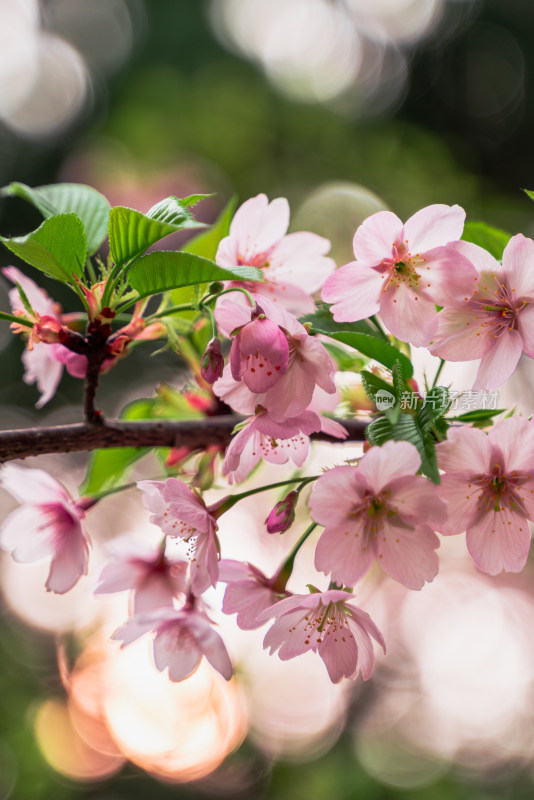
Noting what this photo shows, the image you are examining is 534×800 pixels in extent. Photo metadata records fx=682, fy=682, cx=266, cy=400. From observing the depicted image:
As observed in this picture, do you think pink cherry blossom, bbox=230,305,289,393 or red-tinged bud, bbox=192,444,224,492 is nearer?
pink cherry blossom, bbox=230,305,289,393

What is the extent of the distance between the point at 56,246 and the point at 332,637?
327mm

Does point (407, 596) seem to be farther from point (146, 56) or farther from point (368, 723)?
point (146, 56)

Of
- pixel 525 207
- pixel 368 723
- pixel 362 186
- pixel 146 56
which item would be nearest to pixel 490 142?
pixel 525 207

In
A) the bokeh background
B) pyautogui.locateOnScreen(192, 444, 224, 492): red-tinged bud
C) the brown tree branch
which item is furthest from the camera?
the bokeh background

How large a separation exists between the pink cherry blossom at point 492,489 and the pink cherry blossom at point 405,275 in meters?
0.08

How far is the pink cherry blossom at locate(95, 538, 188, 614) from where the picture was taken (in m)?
0.60

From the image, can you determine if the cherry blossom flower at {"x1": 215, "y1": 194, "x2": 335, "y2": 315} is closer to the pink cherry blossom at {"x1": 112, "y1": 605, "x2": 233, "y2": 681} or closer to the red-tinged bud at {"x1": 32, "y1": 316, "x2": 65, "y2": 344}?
the red-tinged bud at {"x1": 32, "y1": 316, "x2": 65, "y2": 344}

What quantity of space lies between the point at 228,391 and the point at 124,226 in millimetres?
133

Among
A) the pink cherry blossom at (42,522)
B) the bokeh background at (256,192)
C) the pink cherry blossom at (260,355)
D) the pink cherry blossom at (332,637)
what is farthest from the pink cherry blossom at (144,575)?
the bokeh background at (256,192)

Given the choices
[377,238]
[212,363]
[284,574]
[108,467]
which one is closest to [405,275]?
[377,238]

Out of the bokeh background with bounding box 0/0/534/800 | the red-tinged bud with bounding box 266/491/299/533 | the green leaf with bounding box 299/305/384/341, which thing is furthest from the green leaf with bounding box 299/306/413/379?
the bokeh background with bounding box 0/0/534/800

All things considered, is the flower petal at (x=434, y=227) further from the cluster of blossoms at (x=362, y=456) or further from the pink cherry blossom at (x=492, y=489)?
the pink cherry blossom at (x=492, y=489)

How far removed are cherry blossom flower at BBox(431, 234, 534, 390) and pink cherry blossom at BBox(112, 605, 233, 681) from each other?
28 cm

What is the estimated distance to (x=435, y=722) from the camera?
3311 millimetres
